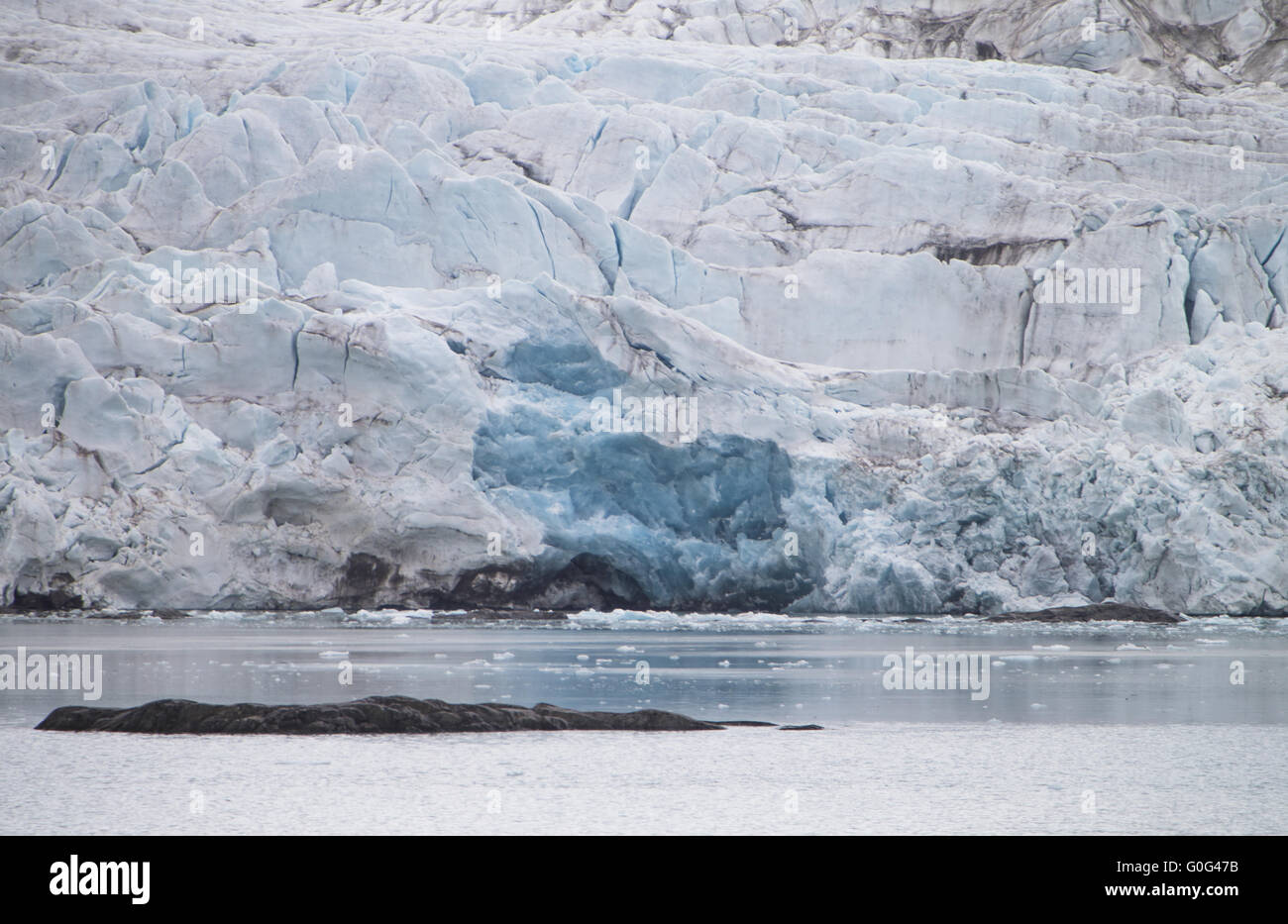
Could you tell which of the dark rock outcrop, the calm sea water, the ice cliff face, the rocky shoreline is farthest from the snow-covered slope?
the rocky shoreline

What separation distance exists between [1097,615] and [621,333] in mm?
5717

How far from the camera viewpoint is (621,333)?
1489cm

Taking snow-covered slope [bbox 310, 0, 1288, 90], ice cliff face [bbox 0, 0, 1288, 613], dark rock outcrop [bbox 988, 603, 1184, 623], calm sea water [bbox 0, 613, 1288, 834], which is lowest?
dark rock outcrop [bbox 988, 603, 1184, 623]

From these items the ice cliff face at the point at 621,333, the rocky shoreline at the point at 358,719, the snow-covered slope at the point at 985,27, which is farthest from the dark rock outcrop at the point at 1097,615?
the snow-covered slope at the point at 985,27

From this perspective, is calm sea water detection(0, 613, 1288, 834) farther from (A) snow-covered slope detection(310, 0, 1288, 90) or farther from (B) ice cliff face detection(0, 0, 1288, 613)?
(A) snow-covered slope detection(310, 0, 1288, 90)

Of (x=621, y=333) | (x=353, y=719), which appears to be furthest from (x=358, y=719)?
(x=621, y=333)

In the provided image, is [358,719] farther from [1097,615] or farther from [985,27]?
[985,27]

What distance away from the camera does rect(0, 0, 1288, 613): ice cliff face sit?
13648 millimetres

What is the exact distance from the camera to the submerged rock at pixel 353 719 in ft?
21.2

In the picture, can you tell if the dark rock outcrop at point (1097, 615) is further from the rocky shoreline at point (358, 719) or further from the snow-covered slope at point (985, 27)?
the snow-covered slope at point (985, 27)

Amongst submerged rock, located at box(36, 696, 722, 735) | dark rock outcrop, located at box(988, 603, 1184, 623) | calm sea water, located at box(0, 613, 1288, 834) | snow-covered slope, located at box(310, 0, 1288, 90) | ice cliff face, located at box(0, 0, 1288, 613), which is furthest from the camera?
snow-covered slope, located at box(310, 0, 1288, 90)

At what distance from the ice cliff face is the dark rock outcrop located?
0.68 feet
